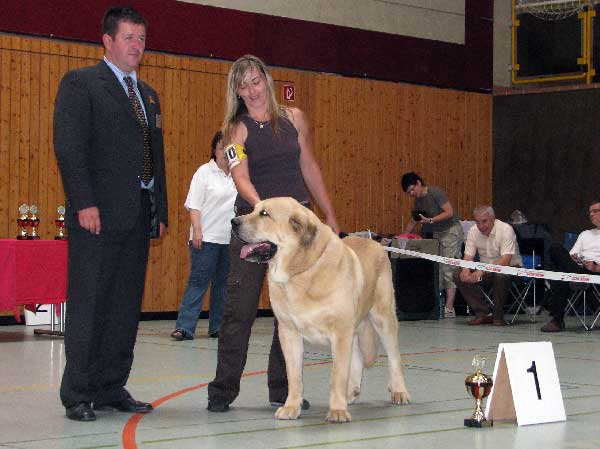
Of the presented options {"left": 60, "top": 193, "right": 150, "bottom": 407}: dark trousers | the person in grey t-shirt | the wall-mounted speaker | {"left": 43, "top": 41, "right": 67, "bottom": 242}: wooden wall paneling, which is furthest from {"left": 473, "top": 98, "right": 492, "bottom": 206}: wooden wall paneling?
{"left": 60, "top": 193, "right": 150, "bottom": 407}: dark trousers

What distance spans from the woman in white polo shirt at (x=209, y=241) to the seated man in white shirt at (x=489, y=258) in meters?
3.23

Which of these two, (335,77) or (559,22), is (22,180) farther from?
(559,22)

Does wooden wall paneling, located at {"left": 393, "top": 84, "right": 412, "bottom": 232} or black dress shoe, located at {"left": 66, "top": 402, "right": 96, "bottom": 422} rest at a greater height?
wooden wall paneling, located at {"left": 393, "top": 84, "right": 412, "bottom": 232}

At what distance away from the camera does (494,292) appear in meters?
11.7

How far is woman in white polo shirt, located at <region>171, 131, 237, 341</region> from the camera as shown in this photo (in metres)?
9.42

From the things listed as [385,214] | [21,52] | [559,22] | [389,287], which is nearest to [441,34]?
[559,22]

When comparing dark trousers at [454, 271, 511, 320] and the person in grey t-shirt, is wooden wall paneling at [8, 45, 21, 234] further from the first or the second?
dark trousers at [454, 271, 511, 320]

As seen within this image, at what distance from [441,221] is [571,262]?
90.9 inches

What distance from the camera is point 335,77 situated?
13.9 metres

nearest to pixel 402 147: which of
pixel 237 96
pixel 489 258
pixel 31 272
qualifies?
pixel 489 258

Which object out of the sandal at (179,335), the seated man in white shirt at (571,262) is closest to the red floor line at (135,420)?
the sandal at (179,335)

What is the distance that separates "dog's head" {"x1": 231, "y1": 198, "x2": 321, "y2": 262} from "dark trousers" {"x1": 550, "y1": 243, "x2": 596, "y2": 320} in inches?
256

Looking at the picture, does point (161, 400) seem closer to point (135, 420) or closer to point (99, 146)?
point (135, 420)

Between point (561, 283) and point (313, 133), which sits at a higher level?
point (313, 133)
